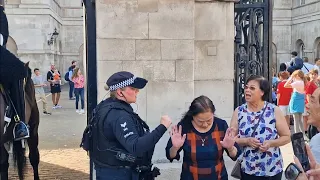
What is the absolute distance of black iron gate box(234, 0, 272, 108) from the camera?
6.38m

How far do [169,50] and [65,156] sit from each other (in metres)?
3.72

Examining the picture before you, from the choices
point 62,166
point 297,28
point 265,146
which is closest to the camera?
point 265,146

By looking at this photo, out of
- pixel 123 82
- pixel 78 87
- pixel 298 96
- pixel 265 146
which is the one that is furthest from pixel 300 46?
pixel 123 82

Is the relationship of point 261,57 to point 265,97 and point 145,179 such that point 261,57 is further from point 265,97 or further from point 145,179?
point 145,179

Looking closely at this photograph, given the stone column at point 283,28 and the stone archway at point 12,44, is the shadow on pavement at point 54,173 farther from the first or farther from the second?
the stone column at point 283,28

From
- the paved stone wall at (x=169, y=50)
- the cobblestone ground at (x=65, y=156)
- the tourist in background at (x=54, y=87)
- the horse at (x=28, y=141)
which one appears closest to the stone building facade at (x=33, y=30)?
the tourist in background at (x=54, y=87)

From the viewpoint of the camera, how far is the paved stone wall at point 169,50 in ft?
Answer: 18.8

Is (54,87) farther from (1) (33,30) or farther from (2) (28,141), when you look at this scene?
(1) (33,30)

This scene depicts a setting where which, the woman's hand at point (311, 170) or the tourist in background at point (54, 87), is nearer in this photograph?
the woman's hand at point (311, 170)

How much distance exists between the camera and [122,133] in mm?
3184

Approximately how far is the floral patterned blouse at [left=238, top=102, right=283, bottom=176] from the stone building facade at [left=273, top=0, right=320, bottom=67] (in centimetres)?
2765

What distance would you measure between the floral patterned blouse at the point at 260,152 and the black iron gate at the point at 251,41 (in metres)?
2.41

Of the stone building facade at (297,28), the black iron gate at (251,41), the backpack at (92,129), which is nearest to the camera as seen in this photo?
the backpack at (92,129)

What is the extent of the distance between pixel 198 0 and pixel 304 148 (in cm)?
379
